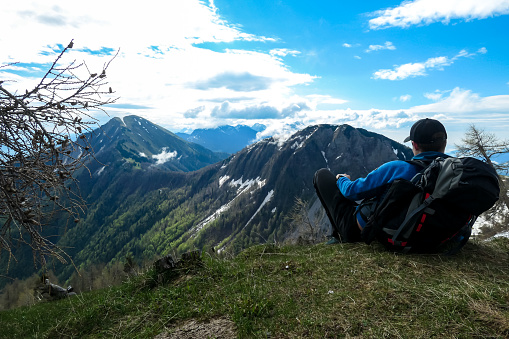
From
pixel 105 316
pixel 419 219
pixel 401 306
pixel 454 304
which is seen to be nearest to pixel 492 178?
pixel 419 219

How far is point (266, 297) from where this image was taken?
3984mm

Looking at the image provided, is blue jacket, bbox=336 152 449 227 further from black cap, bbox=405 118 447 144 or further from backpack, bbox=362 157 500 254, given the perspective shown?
black cap, bbox=405 118 447 144

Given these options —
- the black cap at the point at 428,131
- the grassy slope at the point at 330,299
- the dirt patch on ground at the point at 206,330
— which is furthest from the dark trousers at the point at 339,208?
the dirt patch on ground at the point at 206,330

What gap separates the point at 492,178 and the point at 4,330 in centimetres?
1321

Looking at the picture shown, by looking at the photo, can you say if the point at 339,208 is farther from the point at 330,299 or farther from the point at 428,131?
the point at 330,299

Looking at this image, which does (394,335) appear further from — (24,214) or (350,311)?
(24,214)

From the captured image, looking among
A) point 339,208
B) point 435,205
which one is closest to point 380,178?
point 435,205

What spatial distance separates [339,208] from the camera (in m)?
6.43

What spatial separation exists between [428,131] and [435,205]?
1.72 meters

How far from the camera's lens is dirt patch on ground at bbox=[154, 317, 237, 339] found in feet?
10.8

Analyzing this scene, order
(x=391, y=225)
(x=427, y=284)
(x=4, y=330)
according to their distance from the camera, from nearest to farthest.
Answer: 1. (x=427, y=284)
2. (x=391, y=225)
3. (x=4, y=330)

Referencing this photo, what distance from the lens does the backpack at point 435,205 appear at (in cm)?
432

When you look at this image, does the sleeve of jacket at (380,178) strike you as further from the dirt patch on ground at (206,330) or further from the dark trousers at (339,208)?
the dirt patch on ground at (206,330)

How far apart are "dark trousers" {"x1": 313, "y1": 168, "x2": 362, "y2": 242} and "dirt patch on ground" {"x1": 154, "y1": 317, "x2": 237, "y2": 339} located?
3.92m
